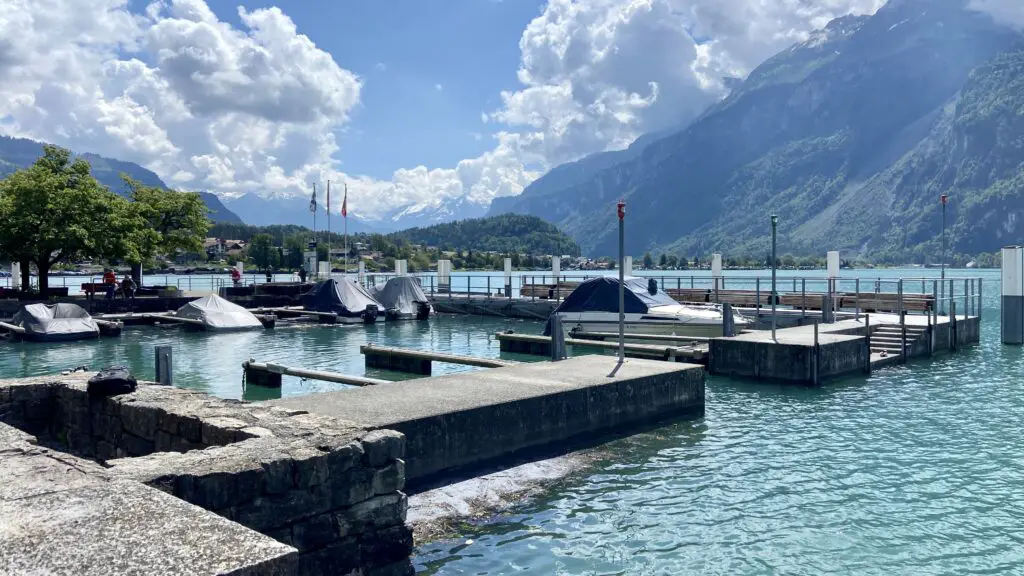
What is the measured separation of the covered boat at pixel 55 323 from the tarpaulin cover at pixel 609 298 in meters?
21.2

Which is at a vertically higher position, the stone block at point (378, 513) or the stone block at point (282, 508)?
the stone block at point (282, 508)

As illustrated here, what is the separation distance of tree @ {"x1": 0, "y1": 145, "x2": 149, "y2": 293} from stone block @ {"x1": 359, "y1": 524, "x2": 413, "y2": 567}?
40003 millimetres

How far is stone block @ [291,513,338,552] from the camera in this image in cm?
666

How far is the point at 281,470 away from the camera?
6.57 metres

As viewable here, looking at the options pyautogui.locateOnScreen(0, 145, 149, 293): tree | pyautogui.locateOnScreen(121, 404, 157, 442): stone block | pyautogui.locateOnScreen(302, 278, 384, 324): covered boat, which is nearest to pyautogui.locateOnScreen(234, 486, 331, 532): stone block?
pyautogui.locateOnScreen(121, 404, 157, 442): stone block

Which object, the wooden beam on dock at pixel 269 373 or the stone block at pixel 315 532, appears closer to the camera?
the stone block at pixel 315 532

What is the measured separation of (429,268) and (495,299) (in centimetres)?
11720

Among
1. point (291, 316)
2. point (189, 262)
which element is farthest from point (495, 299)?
point (189, 262)

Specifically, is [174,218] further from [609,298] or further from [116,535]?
[116,535]

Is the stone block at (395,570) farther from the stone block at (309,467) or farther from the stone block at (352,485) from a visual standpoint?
the stone block at (309,467)

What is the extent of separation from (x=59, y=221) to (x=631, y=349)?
112ft

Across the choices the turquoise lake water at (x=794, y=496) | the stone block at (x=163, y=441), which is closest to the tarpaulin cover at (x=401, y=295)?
the turquoise lake water at (x=794, y=496)

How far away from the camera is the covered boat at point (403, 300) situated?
44.8 m

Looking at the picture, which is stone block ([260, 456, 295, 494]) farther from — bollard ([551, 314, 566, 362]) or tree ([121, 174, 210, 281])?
tree ([121, 174, 210, 281])
